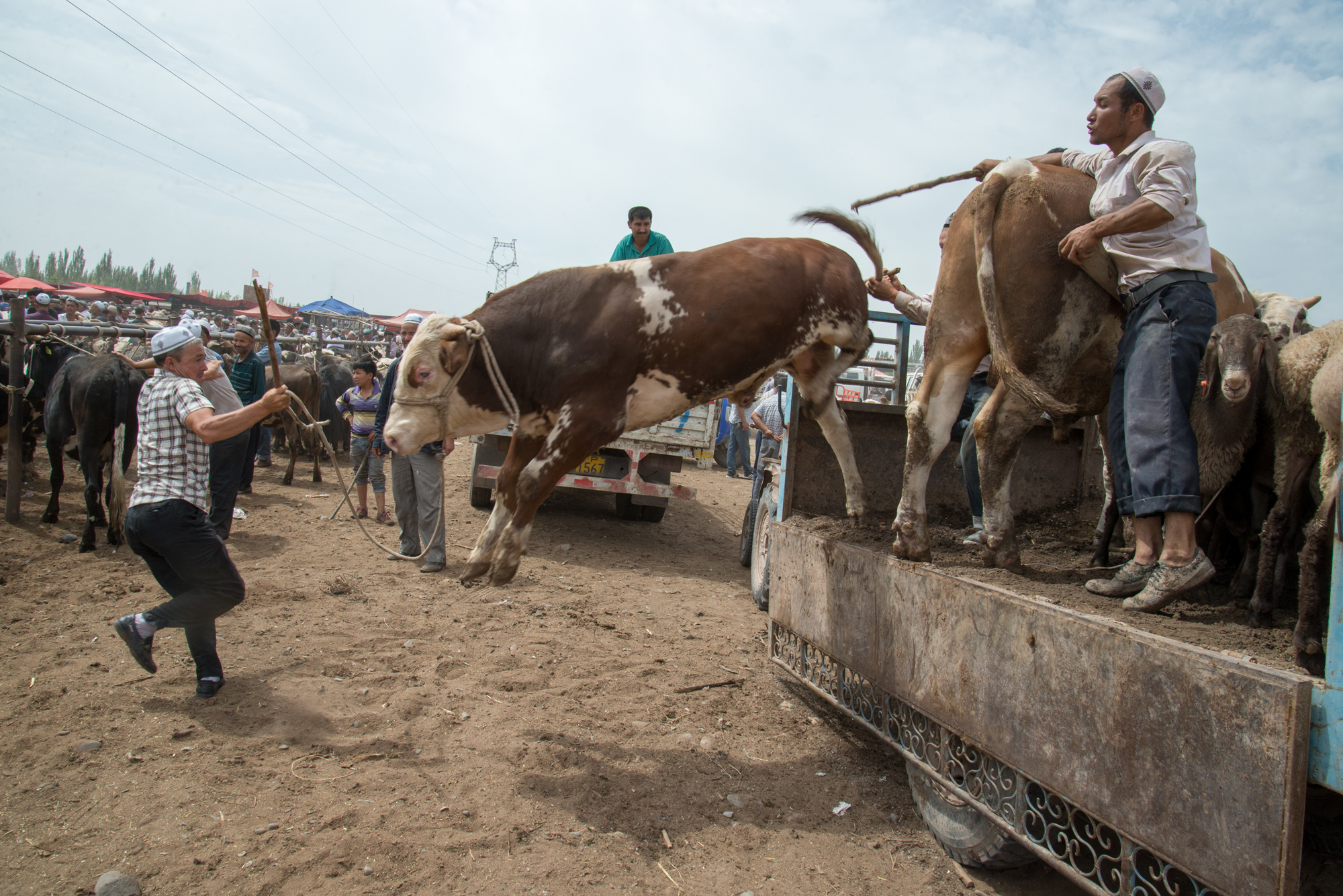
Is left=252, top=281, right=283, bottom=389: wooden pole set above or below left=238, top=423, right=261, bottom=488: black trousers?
above

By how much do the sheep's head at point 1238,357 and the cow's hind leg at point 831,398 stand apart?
1.47 metres

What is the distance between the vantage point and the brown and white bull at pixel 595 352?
3.38 metres

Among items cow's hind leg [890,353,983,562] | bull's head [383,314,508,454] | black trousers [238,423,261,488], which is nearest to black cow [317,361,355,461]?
black trousers [238,423,261,488]

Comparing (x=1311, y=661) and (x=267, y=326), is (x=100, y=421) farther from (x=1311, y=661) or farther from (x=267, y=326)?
(x=1311, y=661)

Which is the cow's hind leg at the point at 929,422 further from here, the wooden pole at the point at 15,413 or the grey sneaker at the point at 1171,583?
the wooden pole at the point at 15,413

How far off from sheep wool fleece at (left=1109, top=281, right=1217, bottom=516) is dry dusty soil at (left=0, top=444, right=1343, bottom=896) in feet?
3.89

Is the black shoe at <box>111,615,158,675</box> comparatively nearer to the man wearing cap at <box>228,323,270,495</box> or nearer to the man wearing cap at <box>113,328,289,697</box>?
the man wearing cap at <box>113,328,289,697</box>

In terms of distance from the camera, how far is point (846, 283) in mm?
3656

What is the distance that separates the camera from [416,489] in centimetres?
668

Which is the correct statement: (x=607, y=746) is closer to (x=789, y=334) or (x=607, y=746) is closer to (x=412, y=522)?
(x=789, y=334)

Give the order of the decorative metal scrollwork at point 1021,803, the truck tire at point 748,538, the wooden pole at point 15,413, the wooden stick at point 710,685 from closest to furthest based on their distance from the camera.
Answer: the decorative metal scrollwork at point 1021,803, the wooden stick at point 710,685, the wooden pole at point 15,413, the truck tire at point 748,538

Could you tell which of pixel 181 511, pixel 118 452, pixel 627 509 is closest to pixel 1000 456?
pixel 181 511

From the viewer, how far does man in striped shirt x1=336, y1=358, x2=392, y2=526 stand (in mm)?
8242

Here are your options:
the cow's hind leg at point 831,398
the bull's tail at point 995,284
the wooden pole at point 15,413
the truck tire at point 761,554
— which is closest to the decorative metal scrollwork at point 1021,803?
the cow's hind leg at point 831,398
